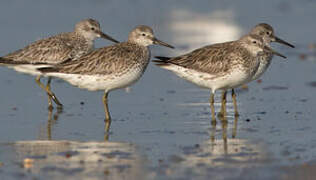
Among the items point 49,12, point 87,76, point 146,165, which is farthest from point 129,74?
point 49,12

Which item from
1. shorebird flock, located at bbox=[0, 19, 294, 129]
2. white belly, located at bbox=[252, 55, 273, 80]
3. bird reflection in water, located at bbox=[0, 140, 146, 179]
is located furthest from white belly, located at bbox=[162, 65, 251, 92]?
bird reflection in water, located at bbox=[0, 140, 146, 179]

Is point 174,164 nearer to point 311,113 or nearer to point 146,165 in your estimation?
point 146,165

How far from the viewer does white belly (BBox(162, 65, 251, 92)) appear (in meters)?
12.8

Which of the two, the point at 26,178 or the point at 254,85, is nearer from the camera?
the point at 26,178

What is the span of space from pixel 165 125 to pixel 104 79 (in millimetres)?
1419

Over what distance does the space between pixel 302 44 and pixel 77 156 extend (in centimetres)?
1072

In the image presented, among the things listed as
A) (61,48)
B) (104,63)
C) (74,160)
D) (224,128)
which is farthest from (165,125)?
(61,48)

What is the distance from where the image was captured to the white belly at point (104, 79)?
41.6 ft

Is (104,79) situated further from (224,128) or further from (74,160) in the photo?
(74,160)

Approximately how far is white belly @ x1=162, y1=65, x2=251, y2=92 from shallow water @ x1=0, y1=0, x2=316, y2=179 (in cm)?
54

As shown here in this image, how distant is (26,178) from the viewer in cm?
887

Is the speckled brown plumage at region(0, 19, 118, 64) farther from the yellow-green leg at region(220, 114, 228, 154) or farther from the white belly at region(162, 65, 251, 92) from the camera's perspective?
the yellow-green leg at region(220, 114, 228, 154)

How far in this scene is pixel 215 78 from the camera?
12914mm

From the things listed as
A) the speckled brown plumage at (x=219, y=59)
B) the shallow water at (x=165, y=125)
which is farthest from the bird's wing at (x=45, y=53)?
the speckled brown plumage at (x=219, y=59)
